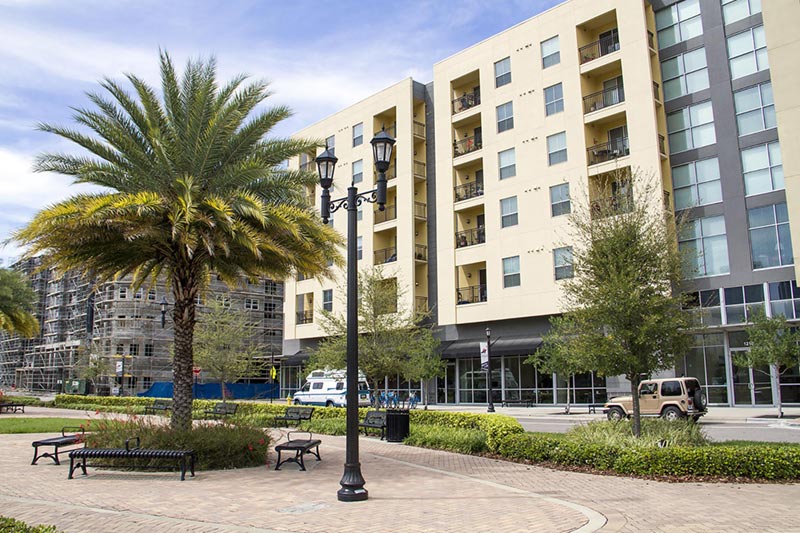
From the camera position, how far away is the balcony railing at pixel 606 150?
32812 millimetres

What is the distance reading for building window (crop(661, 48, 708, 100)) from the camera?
3216 centimetres

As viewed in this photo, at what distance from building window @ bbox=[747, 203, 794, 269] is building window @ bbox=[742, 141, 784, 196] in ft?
3.11

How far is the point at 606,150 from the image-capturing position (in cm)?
3331

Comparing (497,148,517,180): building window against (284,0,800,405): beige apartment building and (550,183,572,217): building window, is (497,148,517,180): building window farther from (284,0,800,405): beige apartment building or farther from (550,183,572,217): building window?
(550,183,572,217): building window

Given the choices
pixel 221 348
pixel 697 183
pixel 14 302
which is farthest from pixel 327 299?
pixel 697 183

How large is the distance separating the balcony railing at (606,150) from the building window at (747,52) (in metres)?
5.86

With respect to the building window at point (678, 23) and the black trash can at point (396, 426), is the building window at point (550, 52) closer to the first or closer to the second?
the building window at point (678, 23)

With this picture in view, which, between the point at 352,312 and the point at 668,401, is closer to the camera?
the point at 352,312

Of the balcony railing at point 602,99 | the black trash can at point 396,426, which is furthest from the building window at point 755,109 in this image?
the black trash can at point 396,426

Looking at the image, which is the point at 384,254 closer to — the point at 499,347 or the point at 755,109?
the point at 499,347

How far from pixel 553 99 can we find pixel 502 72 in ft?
15.0

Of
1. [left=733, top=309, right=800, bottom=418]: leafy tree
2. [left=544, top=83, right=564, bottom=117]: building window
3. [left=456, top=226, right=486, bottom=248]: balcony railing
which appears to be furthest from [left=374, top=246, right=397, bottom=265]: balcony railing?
[left=733, top=309, right=800, bottom=418]: leafy tree

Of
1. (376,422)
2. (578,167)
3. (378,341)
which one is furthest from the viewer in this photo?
(578,167)

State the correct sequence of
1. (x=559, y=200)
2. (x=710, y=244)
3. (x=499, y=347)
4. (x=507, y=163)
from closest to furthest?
(x=710, y=244)
(x=559, y=200)
(x=499, y=347)
(x=507, y=163)
